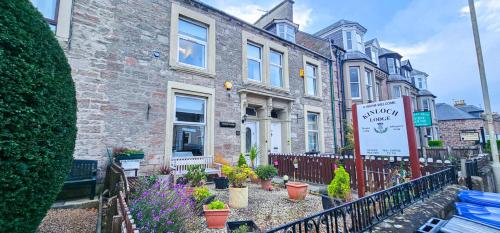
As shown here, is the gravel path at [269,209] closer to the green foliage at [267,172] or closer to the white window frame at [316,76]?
the green foliage at [267,172]

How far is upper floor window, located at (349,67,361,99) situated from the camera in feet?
47.0

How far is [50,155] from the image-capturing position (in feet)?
6.17

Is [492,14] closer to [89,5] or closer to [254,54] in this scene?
[254,54]

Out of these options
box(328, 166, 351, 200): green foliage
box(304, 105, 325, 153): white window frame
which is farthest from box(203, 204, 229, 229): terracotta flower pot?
box(304, 105, 325, 153): white window frame

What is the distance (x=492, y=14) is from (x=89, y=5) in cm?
1566

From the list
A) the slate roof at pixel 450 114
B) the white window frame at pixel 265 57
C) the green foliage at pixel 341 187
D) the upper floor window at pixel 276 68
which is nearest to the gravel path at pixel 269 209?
the green foliage at pixel 341 187

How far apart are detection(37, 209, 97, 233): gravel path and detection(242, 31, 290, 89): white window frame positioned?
655 centimetres

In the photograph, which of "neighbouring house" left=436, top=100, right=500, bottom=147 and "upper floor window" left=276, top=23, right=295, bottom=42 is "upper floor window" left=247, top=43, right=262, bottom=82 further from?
"neighbouring house" left=436, top=100, right=500, bottom=147

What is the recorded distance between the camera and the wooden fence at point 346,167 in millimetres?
5324

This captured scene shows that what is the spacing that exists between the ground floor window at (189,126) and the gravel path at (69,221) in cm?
301

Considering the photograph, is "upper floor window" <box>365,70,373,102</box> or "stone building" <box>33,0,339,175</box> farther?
"upper floor window" <box>365,70,373,102</box>

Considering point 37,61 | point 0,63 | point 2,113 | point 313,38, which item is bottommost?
point 2,113

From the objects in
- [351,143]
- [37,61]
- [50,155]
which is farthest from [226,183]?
[351,143]

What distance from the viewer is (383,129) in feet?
13.7
